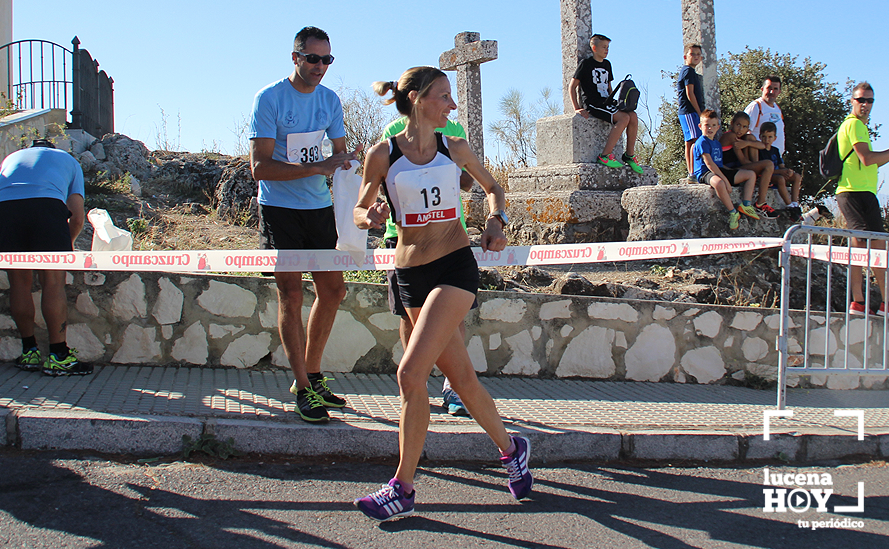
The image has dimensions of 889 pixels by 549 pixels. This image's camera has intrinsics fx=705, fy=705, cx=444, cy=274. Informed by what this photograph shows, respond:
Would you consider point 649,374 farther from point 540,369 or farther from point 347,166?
point 347,166

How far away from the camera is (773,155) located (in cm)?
852

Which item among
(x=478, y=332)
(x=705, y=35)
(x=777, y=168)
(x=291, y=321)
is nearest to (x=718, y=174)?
(x=777, y=168)

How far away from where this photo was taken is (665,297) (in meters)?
6.39

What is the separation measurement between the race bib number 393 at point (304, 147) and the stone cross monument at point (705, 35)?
295 inches

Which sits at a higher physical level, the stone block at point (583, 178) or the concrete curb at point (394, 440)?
the stone block at point (583, 178)

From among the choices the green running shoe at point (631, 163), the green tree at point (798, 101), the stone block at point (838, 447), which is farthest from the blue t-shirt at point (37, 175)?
the green tree at point (798, 101)

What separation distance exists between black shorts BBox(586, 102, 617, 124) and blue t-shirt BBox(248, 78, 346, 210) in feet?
17.9

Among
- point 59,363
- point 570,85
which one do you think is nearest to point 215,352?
point 59,363

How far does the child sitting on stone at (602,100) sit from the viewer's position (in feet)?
28.9

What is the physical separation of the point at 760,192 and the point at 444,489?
6181mm

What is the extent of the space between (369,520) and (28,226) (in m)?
3.36

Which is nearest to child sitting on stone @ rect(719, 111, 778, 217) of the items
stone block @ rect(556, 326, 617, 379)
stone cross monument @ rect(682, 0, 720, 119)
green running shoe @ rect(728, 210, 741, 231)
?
green running shoe @ rect(728, 210, 741, 231)

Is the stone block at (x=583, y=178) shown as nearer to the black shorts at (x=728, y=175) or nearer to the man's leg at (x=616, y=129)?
the man's leg at (x=616, y=129)

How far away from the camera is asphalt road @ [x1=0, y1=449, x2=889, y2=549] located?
2775 millimetres
